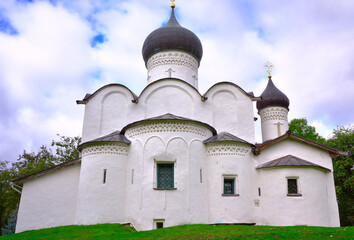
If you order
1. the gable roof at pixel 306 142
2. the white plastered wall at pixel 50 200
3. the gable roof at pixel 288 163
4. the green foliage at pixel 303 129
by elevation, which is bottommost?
the white plastered wall at pixel 50 200

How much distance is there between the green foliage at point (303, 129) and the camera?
22344mm

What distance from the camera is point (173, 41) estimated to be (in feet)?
53.4

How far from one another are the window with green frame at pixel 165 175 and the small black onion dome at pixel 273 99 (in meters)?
9.97

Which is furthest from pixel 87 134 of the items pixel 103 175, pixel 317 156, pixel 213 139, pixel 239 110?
pixel 317 156

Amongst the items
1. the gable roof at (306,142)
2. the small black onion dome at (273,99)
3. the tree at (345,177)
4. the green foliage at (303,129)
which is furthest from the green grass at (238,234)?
the green foliage at (303,129)

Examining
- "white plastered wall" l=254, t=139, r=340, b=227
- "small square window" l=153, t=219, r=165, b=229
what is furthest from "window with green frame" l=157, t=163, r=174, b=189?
"white plastered wall" l=254, t=139, r=340, b=227

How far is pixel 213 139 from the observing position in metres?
12.0

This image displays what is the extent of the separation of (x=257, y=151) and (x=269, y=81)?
342 inches

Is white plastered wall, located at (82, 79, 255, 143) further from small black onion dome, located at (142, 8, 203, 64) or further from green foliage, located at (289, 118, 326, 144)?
green foliage, located at (289, 118, 326, 144)

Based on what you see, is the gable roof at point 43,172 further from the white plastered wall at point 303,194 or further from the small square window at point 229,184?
the white plastered wall at point 303,194

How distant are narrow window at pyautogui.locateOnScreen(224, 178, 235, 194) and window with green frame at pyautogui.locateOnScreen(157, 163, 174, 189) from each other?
86.0 inches

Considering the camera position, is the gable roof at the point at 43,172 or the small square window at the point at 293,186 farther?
the gable roof at the point at 43,172

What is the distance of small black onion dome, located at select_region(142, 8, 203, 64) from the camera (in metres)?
16.3

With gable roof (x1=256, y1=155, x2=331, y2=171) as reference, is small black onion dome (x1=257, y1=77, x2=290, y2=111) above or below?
above
